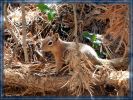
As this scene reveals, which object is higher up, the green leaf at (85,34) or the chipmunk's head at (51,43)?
the green leaf at (85,34)

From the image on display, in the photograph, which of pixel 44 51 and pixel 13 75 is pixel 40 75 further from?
pixel 44 51

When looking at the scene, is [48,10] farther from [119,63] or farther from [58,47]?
[119,63]

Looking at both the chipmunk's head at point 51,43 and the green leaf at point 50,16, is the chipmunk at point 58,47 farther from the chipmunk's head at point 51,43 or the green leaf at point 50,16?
the green leaf at point 50,16

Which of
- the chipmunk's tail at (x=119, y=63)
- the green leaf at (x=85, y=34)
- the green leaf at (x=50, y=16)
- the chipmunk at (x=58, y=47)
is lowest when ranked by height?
the chipmunk's tail at (x=119, y=63)

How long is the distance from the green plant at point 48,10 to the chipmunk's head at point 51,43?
0.31m

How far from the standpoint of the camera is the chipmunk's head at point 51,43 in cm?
408

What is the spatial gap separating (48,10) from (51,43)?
381 millimetres

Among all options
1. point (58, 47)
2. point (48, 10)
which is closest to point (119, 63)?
point (58, 47)

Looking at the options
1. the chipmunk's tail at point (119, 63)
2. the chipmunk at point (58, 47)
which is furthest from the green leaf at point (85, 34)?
the chipmunk's tail at point (119, 63)

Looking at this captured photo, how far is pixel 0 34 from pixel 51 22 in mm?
1483

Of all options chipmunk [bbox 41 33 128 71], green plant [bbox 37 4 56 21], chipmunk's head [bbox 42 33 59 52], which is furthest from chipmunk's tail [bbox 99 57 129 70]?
green plant [bbox 37 4 56 21]

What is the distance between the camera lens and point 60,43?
4145 mm

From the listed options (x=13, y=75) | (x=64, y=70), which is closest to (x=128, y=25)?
(x=64, y=70)

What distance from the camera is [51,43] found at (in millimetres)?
4125
